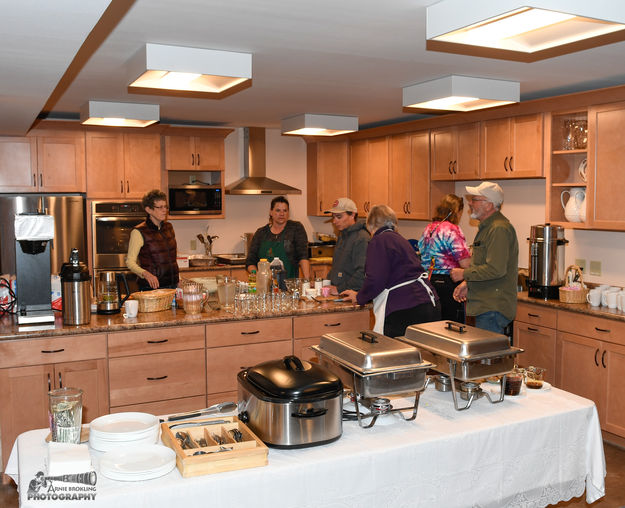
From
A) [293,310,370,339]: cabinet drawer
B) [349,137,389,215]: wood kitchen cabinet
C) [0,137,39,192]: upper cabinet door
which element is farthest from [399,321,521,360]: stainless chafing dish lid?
[0,137,39,192]: upper cabinet door

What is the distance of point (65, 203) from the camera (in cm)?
646

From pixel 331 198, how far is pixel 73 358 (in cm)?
467

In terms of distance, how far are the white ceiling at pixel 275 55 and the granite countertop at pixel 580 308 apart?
66.8 inches

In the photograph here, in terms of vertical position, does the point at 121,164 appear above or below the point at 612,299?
above

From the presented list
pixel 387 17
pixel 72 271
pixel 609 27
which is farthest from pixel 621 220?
pixel 72 271

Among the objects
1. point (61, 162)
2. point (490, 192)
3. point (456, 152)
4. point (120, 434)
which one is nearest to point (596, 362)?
point (490, 192)

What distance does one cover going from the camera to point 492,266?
4473 mm

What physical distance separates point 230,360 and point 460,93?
2476 mm

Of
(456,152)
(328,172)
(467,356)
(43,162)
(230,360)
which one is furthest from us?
(328,172)

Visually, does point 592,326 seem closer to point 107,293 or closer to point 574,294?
point 574,294

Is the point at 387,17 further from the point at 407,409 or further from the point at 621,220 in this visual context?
the point at 621,220

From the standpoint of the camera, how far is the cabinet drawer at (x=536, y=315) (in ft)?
16.0

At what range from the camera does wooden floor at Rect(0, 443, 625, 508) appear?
11.6 ft

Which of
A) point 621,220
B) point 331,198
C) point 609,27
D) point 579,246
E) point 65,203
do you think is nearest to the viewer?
point 609,27
